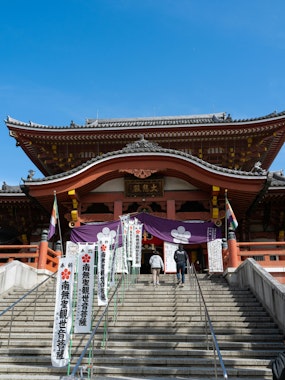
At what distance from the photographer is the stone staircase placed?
21.5 feet

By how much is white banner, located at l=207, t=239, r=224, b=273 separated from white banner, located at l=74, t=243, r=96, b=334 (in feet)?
22.3

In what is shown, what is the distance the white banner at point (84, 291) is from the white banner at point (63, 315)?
1.92 feet

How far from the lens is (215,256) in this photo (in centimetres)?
1383

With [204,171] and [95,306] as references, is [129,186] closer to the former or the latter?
[204,171]

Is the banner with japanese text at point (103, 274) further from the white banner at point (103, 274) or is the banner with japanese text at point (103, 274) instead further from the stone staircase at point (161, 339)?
the stone staircase at point (161, 339)

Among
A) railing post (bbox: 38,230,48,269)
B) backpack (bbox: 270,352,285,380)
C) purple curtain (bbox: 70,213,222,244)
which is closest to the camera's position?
backpack (bbox: 270,352,285,380)

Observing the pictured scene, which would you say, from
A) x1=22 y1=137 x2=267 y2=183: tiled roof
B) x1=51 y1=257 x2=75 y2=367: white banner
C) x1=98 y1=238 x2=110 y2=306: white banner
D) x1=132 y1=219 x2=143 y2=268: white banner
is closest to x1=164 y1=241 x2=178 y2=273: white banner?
x1=132 y1=219 x2=143 y2=268: white banner

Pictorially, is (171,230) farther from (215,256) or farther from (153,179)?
(153,179)

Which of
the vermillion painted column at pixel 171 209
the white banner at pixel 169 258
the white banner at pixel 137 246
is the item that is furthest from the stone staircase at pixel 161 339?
the vermillion painted column at pixel 171 209

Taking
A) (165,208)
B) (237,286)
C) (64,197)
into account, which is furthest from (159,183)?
(237,286)

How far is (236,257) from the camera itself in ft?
40.8

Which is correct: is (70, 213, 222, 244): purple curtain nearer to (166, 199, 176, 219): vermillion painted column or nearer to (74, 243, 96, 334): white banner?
(166, 199, 176, 219): vermillion painted column

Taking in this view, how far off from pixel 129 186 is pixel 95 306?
6.76 m

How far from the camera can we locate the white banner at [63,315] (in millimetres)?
6266
